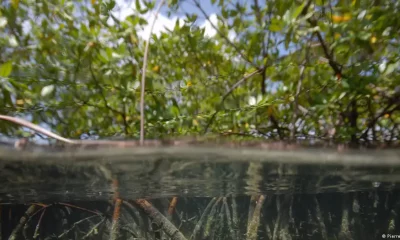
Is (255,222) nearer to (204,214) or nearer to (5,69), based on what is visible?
(204,214)

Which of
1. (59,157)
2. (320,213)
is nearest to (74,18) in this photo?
(59,157)

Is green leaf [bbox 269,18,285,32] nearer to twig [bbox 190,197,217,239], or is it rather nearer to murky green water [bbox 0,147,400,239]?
murky green water [bbox 0,147,400,239]

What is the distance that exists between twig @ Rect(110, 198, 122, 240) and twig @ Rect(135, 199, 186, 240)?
0.32 meters

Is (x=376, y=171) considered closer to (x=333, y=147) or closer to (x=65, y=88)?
(x=333, y=147)

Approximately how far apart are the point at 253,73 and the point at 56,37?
1299 mm

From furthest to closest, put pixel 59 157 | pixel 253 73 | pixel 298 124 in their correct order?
pixel 298 124 → pixel 253 73 → pixel 59 157

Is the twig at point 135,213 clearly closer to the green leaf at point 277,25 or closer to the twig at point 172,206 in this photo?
the twig at point 172,206

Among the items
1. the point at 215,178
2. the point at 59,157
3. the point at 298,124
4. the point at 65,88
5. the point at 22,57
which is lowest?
the point at 215,178

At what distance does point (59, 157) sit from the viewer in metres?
2.07

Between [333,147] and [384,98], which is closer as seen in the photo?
[333,147]

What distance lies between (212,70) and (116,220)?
2.38 metres

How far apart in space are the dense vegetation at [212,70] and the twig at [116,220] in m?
1.91

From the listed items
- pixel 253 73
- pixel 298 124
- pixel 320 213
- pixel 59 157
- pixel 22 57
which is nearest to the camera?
pixel 59 157

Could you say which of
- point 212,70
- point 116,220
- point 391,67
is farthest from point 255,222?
point 391,67
